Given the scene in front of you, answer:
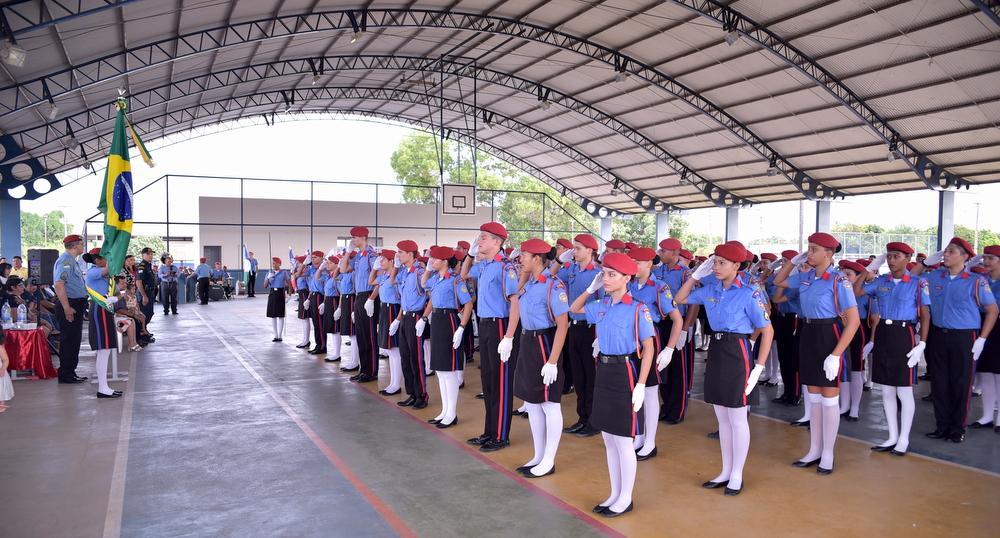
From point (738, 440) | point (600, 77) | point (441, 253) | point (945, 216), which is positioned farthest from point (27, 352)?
point (945, 216)

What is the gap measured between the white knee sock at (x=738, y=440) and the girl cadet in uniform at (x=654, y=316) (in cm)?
67

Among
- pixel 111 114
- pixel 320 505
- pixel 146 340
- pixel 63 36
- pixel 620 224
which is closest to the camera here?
pixel 320 505

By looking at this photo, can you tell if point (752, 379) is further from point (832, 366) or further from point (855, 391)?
point (855, 391)

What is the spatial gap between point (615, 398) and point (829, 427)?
2.03 metres

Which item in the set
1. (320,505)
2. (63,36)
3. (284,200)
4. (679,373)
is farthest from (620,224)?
(320,505)

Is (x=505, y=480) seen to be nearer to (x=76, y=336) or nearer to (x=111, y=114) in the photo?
(x=76, y=336)

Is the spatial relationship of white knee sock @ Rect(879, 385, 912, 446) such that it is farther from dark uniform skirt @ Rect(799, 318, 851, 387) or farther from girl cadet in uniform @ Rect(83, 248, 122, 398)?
girl cadet in uniform @ Rect(83, 248, 122, 398)

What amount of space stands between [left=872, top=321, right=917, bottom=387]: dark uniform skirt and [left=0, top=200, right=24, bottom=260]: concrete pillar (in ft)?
84.5

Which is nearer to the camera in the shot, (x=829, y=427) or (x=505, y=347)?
(x=829, y=427)

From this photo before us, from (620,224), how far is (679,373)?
42.2 m

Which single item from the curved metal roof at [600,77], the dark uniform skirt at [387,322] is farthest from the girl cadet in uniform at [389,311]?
the curved metal roof at [600,77]

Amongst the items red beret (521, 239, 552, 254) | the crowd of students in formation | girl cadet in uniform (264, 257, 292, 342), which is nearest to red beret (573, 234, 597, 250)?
the crowd of students in formation

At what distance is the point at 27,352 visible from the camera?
29.5 feet

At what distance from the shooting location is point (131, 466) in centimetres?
521
